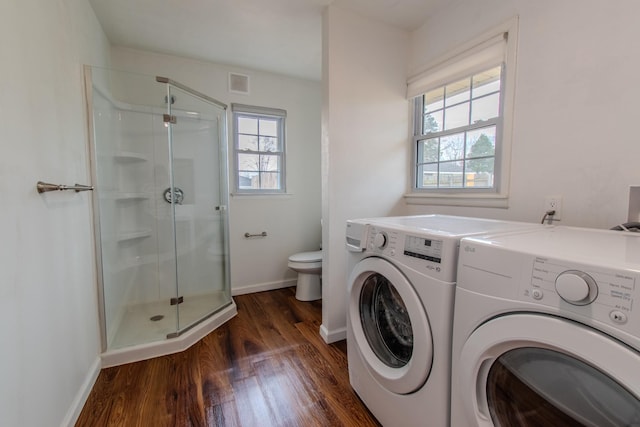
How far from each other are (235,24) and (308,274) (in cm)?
214

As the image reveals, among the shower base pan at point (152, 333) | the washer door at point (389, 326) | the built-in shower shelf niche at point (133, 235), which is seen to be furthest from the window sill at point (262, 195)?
the washer door at point (389, 326)

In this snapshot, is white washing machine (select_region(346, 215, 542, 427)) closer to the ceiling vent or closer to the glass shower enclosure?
the glass shower enclosure

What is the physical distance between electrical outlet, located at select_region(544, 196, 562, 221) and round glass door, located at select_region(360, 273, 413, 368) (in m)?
0.90

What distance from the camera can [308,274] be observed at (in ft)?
8.89

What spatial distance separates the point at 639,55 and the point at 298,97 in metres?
2.50

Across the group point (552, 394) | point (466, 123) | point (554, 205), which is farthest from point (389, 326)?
point (466, 123)

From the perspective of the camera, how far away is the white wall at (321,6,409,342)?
1.90 m

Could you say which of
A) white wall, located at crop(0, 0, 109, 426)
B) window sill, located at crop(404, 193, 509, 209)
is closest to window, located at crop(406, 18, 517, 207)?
window sill, located at crop(404, 193, 509, 209)

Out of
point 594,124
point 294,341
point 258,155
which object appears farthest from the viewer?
point 258,155

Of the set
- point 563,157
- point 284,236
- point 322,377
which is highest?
point 563,157

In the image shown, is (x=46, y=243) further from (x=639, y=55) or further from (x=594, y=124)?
(x=639, y=55)

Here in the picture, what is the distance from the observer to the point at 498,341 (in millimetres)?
722

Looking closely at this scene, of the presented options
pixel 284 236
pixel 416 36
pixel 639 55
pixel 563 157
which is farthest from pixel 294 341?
pixel 416 36

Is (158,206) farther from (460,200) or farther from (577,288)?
(577,288)
